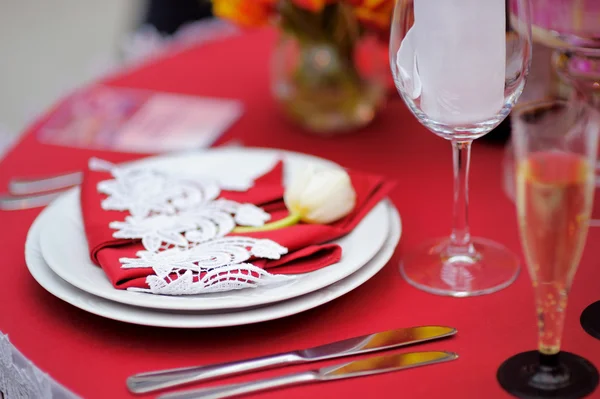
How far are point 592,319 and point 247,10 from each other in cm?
66

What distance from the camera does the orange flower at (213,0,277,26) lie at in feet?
3.62

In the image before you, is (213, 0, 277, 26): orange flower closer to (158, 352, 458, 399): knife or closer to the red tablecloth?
the red tablecloth

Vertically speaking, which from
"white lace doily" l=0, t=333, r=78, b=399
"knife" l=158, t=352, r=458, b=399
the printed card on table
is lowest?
"white lace doily" l=0, t=333, r=78, b=399

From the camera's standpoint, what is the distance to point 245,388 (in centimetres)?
61

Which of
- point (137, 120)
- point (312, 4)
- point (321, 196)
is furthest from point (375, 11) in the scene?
point (137, 120)

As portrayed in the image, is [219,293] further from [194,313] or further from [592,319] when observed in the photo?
[592,319]

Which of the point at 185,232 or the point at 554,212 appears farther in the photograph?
the point at 185,232

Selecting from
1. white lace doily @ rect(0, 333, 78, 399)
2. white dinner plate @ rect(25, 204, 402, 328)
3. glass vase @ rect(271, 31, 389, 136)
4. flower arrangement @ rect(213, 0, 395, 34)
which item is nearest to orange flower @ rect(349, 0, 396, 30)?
flower arrangement @ rect(213, 0, 395, 34)

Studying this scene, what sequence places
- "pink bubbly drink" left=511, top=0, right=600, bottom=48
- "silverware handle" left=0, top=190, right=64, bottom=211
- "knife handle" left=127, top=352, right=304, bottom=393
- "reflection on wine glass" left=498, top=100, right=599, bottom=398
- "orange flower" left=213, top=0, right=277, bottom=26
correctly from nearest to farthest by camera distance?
"reflection on wine glass" left=498, top=100, right=599, bottom=398 → "knife handle" left=127, top=352, right=304, bottom=393 → "pink bubbly drink" left=511, top=0, right=600, bottom=48 → "silverware handle" left=0, top=190, right=64, bottom=211 → "orange flower" left=213, top=0, right=277, bottom=26

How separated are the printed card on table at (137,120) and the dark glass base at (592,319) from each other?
65 cm

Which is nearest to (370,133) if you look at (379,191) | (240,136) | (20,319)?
(240,136)

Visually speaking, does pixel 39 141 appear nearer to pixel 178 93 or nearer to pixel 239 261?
pixel 178 93

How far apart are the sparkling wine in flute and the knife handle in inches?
8.3

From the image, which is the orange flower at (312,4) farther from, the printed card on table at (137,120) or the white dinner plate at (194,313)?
the white dinner plate at (194,313)
